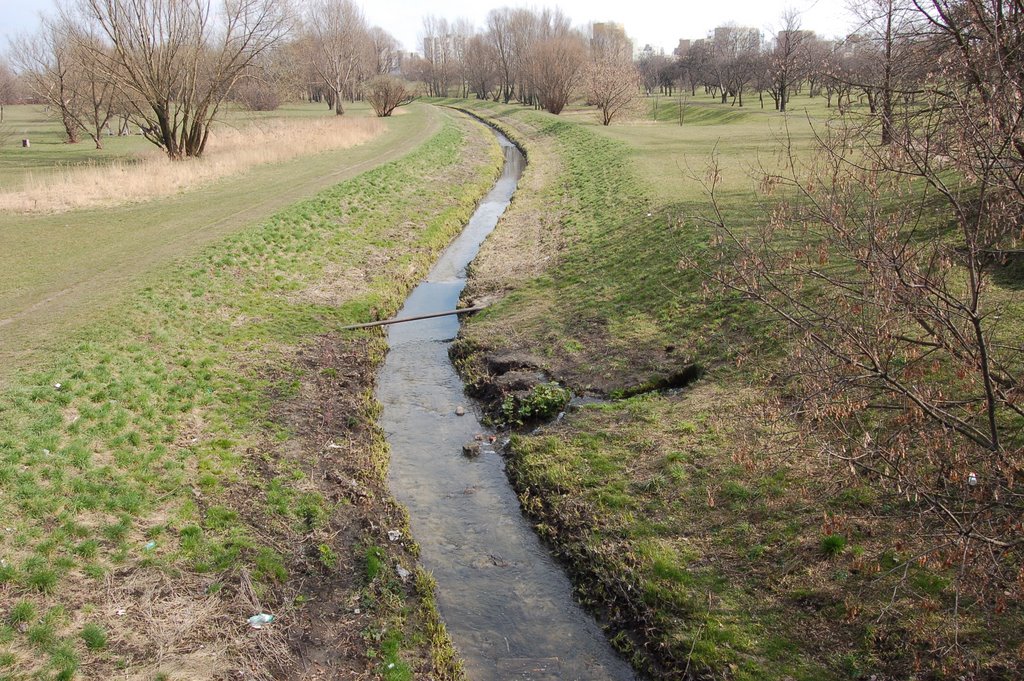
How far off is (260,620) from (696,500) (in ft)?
18.5

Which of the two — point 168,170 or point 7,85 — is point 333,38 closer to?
point 7,85

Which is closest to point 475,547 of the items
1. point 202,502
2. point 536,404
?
point 536,404

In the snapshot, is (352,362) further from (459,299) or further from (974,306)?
(974,306)

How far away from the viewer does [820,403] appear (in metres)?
6.61

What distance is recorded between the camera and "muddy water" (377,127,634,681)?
25.5ft

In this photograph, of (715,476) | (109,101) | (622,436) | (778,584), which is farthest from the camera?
(109,101)

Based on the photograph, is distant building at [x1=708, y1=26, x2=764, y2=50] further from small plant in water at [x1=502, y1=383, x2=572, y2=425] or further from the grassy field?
small plant in water at [x1=502, y1=383, x2=572, y2=425]

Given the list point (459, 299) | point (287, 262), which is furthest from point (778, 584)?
point (287, 262)

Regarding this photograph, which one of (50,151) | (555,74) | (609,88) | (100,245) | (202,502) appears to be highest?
(555,74)

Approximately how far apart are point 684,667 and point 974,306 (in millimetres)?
4502

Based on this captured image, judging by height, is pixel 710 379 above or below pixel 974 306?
below

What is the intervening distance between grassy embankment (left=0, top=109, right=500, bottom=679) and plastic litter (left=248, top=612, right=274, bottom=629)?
83 mm

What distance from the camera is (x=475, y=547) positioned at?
957 centimetres

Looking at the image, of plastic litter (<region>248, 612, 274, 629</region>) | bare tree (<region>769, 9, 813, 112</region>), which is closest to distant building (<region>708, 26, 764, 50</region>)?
bare tree (<region>769, 9, 813, 112</region>)
